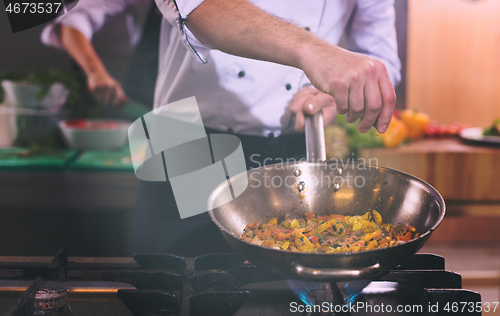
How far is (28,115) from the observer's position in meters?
1.95

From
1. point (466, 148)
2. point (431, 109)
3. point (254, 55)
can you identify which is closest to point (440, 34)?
point (431, 109)

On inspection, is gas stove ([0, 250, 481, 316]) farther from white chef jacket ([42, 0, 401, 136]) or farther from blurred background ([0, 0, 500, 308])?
blurred background ([0, 0, 500, 308])

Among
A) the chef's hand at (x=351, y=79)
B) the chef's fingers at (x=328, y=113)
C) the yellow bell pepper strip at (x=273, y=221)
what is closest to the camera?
the chef's hand at (x=351, y=79)

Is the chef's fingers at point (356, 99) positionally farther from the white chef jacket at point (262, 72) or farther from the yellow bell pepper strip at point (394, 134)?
the yellow bell pepper strip at point (394, 134)

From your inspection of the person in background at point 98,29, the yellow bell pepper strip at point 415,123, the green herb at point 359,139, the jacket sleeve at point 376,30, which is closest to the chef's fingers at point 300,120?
the jacket sleeve at point 376,30

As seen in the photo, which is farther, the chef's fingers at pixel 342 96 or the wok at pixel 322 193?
the wok at pixel 322 193

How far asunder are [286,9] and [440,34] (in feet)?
5.85

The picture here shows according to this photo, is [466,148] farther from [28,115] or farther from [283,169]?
[28,115]

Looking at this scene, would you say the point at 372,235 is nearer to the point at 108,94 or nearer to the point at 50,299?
the point at 50,299

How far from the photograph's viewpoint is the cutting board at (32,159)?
1894 mm

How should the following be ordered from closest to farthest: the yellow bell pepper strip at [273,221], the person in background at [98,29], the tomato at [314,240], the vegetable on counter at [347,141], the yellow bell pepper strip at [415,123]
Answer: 1. the tomato at [314,240]
2. the yellow bell pepper strip at [273,221]
3. the person in background at [98,29]
4. the vegetable on counter at [347,141]
5. the yellow bell pepper strip at [415,123]

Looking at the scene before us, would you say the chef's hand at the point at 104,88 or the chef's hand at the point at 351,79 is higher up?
the chef's hand at the point at 351,79

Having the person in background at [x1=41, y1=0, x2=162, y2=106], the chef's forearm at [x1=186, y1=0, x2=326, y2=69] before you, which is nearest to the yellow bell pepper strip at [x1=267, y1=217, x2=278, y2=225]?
the chef's forearm at [x1=186, y1=0, x2=326, y2=69]

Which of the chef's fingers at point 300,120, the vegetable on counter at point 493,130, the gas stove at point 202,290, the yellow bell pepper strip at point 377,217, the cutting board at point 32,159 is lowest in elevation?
the vegetable on counter at point 493,130
